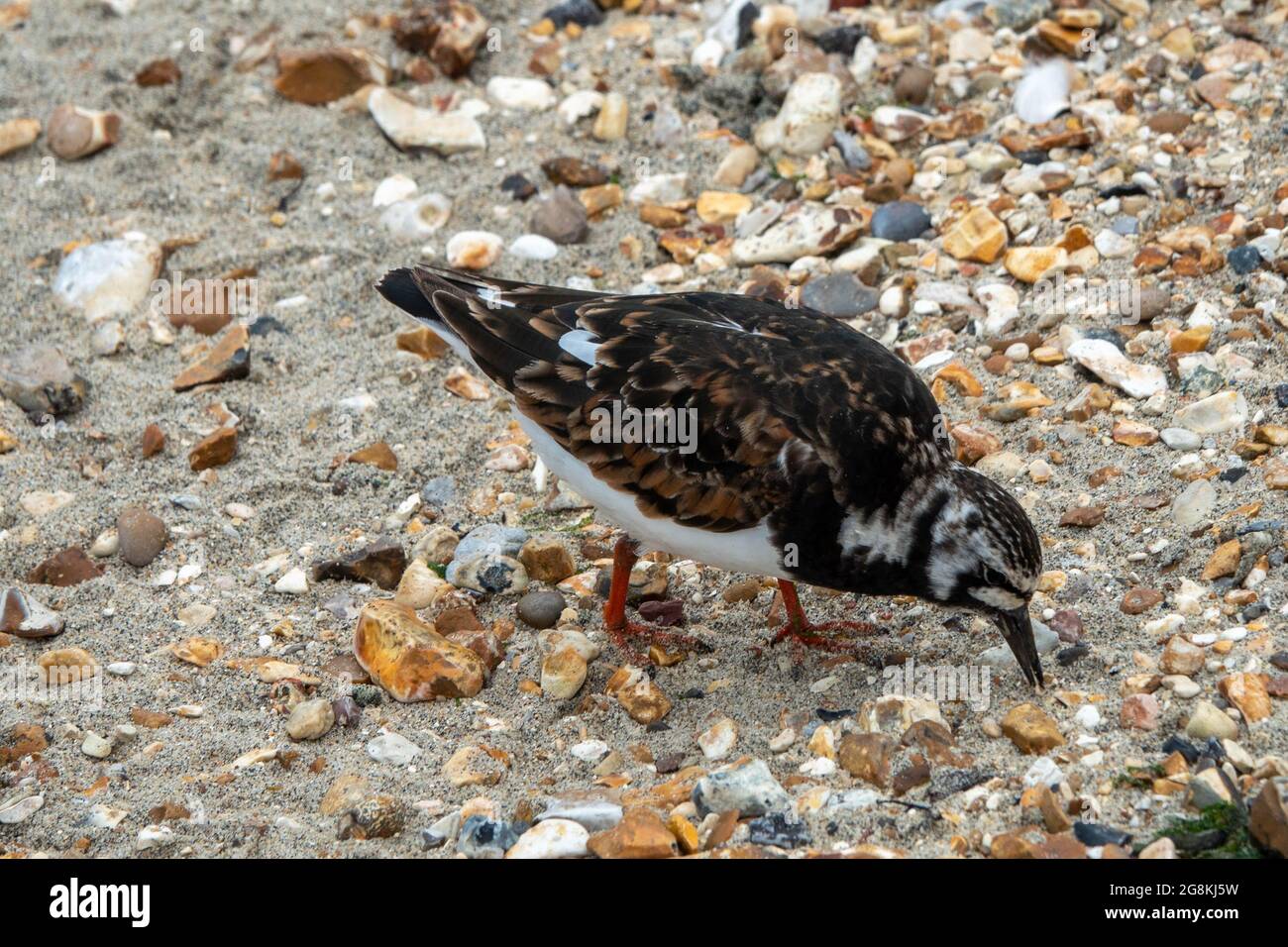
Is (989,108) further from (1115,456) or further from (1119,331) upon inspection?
(1115,456)

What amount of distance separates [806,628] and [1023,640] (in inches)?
31.4

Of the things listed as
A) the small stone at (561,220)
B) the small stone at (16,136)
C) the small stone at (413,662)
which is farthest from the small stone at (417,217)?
the small stone at (413,662)

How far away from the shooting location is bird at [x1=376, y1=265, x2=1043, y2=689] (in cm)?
407

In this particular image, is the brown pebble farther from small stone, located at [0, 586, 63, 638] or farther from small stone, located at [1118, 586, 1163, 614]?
small stone, located at [1118, 586, 1163, 614]

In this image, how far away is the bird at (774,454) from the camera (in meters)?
4.07

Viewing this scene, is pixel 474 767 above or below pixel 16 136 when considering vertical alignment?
below

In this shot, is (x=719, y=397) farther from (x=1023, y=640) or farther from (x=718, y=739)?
(x=1023, y=640)

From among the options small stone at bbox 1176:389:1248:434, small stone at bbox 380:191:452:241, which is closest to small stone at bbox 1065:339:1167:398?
small stone at bbox 1176:389:1248:434

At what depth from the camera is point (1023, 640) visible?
4.03 m

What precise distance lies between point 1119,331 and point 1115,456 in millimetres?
682

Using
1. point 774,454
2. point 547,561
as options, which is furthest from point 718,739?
point 547,561

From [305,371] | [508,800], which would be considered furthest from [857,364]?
[305,371]

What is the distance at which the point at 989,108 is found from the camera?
661 cm

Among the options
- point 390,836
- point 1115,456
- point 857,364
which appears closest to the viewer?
point 390,836
